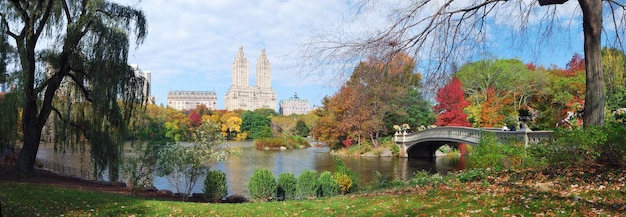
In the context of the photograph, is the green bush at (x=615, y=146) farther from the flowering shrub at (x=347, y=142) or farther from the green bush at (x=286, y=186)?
the flowering shrub at (x=347, y=142)

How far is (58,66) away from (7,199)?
23.2 feet

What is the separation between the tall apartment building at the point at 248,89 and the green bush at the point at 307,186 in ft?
517

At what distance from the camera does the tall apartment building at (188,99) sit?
17538cm

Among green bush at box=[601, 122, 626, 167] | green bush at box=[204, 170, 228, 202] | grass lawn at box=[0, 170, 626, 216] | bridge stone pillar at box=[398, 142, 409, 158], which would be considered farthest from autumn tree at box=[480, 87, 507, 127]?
green bush at box=[601, 122, 626, 167]

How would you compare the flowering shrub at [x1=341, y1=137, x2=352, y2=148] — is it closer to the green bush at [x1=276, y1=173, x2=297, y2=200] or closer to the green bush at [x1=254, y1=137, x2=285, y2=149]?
the green bush at [x1=254, y1=137, x2=285, y2=149]

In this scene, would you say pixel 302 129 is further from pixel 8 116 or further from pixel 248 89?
pixel 248 89

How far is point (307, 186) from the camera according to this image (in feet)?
43.2

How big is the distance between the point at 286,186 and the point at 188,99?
565ft

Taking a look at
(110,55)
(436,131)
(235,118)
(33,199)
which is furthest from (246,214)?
(235,118)

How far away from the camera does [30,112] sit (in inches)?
550

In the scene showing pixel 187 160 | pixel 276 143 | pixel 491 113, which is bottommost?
pixel 187 160

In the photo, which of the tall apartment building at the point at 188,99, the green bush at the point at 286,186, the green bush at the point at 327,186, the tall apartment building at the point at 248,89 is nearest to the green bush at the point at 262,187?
the green bush at the point at 286,186

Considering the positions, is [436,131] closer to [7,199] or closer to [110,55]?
[110,55]

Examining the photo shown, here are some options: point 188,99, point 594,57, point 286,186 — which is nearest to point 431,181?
point 594,57
